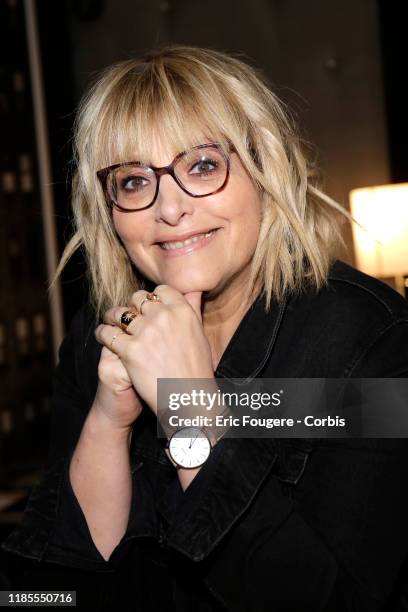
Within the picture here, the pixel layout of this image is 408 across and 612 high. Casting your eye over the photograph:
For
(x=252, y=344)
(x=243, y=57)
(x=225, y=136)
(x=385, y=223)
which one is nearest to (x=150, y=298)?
(x=252, y=344)

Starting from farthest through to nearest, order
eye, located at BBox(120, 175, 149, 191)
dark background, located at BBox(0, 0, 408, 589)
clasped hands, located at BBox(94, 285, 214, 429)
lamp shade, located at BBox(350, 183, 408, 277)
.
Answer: dark background, located at BBox(0, 0, 408, 589)
lamp shade, located at BBox(350, 183, 408, 277)
eye, located at BBox(120, 175, 149, 191)
clasped hands, located at BBox(94, 285, 214, 429)

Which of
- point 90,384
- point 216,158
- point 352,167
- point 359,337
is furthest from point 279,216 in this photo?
point 352,167

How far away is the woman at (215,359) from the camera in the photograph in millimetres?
952

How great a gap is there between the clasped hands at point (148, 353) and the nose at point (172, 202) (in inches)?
5.5

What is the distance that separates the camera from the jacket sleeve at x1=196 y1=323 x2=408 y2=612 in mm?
922

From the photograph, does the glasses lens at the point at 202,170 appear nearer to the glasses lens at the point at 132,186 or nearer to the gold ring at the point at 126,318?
the glasses lens at the point at 132,186

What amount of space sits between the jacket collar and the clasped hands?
0.40 feet

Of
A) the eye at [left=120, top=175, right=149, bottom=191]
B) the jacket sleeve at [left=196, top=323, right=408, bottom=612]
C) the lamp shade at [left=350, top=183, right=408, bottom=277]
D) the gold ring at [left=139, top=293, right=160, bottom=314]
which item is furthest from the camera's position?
the lamp shade at [left=350, top=183, right=408, bottom=277]

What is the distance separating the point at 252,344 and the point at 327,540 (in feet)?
1.30

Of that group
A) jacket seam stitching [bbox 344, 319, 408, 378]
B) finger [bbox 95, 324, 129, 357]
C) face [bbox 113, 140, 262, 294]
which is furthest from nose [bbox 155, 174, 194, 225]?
jacket seam stitching [bbox 344, 319, 408, 378]

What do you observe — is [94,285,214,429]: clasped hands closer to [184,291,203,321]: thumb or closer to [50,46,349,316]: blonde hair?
[184,291,203,321]: thumb

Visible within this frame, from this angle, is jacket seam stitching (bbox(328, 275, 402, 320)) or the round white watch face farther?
jacket seam stitching (bbox(328, 275, 402, 320))

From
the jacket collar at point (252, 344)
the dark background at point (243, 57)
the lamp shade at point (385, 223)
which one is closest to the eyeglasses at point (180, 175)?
the jacket collar at point (252, 344)

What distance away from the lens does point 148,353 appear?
1049mm
